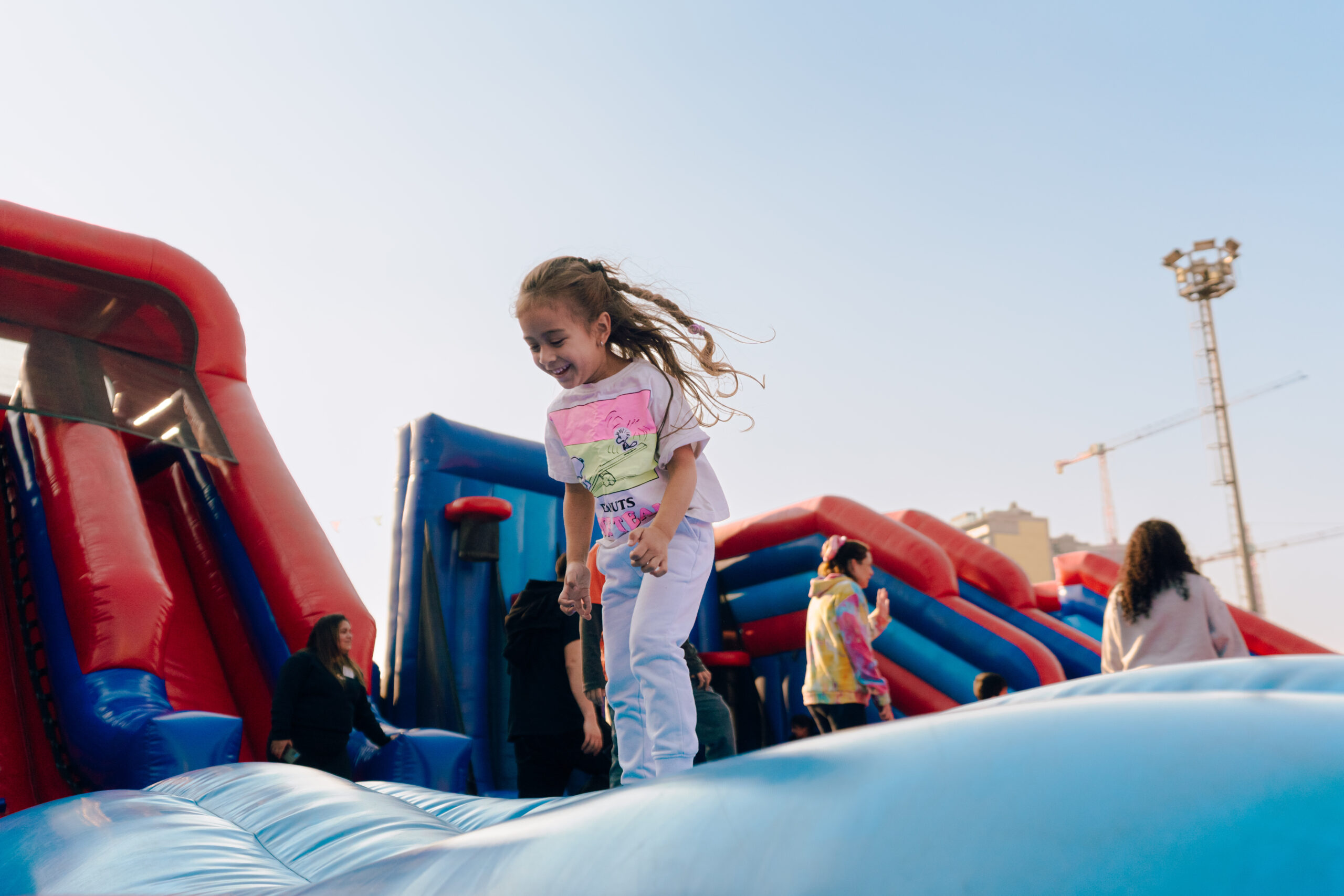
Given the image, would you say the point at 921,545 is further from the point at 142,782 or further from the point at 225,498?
the point at 142,782

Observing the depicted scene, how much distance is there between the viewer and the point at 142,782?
3.13 m

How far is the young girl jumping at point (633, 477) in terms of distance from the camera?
158 cm

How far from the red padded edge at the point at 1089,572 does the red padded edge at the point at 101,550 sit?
7.13m

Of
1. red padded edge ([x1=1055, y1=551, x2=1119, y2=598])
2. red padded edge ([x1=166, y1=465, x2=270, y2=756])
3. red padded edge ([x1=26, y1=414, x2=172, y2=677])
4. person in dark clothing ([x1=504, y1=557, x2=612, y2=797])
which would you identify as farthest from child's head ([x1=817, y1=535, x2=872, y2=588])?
red padded edge ([x1=1055, y1=551, x2=1119, y2=598])

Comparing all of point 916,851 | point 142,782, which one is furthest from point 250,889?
point 142,782

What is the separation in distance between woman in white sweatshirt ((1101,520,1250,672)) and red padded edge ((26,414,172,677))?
11.3 ft

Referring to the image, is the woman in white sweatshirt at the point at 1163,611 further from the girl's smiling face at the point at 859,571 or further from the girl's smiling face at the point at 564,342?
the girl's smiling face at the point at 564,342

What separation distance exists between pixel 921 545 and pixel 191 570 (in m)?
4.15

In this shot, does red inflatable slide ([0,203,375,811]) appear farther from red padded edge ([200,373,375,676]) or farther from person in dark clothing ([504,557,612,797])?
person in dark clothing ([504,557,612,797])

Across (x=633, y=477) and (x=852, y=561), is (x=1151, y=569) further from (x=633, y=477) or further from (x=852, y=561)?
(x=633, y=477)

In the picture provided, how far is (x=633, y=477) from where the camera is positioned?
1.71 meters

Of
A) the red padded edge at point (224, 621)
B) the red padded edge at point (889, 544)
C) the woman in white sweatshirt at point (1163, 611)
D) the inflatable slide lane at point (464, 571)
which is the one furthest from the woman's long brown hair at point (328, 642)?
the red padded edge at point (889, 544)

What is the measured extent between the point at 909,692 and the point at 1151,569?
9.86ft

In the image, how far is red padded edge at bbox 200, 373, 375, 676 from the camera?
3.93m
